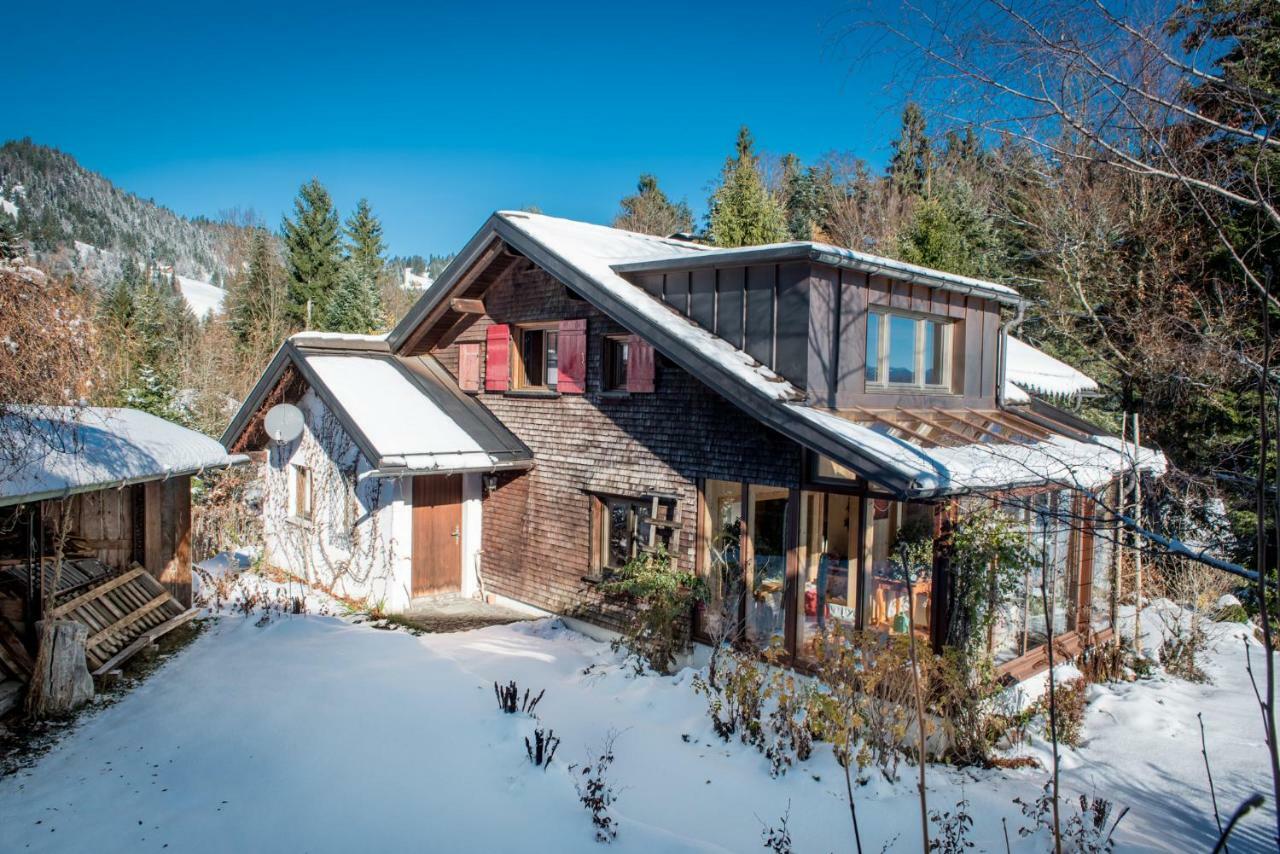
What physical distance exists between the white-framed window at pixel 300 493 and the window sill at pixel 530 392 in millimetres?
4379

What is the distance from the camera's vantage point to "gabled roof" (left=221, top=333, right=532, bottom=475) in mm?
11320

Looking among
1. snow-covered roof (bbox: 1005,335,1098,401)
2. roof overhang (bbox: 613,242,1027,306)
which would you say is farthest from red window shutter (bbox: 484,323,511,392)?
snow-covered roof (bbox: 1005,335,1098,401)

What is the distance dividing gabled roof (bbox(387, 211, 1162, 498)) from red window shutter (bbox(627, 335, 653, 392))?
579 mm

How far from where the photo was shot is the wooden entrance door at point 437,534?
12445 millimetres

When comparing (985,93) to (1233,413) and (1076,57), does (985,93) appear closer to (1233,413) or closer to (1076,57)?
(1076,57)

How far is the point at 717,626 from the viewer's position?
9375 millimetres

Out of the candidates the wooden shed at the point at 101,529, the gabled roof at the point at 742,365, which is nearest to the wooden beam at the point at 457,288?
the gabled roof at the point at 742,365

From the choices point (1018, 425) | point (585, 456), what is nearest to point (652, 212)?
point (585, 456)

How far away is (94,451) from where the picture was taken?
26.5 ft

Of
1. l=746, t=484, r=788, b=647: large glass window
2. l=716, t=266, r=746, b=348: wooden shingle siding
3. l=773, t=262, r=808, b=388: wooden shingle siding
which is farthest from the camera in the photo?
l=716, t=266, r=746, b=348: wooden shingle siding

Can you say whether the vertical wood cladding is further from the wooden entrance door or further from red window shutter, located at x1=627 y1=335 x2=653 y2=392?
the wooden entrance door

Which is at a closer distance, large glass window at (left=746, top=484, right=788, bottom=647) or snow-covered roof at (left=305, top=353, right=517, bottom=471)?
large glass window at (left=746, top=484, right=788, bottom=647)

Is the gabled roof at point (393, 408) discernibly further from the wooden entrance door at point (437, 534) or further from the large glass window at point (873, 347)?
the large glass window at point (873, 347)

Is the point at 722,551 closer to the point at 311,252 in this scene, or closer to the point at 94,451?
the point at 94,451
